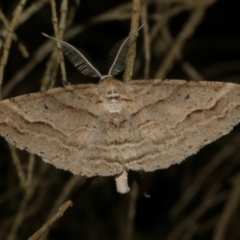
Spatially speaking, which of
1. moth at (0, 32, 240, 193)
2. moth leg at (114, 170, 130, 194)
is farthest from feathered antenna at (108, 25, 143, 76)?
moth leg at (114, 170, 130, 194)

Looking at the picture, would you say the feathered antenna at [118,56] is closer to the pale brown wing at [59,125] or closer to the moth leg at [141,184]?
the pale brown wing at [59,125]

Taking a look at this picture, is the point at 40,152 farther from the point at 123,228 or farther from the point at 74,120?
the point at 123,228

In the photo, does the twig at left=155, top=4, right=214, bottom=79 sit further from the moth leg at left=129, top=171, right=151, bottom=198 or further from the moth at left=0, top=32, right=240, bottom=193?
the moth leg at left=129, top=171, right=151, bottom=198

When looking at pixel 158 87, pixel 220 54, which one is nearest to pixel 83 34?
pixel 220 54

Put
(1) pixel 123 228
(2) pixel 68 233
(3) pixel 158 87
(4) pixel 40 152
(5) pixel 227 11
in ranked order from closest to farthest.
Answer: (4) pixel 40 152 < (3) pixel 158 87 < (1) pixel 123 228 < (2) pixel 68 233 < (5) pixel 227 11

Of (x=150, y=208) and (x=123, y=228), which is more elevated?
(x=150, y=208)

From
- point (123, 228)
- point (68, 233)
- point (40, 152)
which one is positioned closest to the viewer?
point (40, 152)
